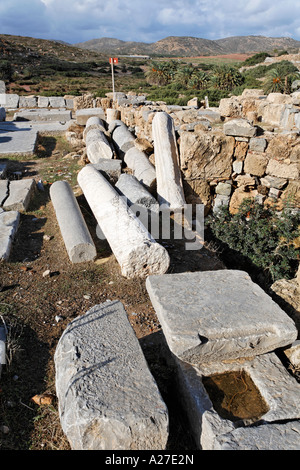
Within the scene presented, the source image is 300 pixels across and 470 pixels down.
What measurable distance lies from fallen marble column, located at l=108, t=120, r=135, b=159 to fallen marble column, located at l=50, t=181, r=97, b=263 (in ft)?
9.50

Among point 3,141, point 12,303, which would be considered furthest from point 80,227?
point 3,141

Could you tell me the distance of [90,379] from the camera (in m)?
2.37

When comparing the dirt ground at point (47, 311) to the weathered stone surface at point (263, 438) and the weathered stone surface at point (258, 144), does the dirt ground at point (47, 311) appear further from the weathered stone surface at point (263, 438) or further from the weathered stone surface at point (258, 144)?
the weathered stone surface at point (258, 144)

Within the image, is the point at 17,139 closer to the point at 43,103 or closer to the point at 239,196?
the point at 239,196

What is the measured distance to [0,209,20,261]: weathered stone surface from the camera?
495cm

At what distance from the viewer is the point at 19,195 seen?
6832 mm

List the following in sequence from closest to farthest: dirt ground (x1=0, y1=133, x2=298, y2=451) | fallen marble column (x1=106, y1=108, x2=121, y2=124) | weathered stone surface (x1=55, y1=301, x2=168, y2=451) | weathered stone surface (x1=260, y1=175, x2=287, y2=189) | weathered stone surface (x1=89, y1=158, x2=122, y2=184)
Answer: weathered stone surface (x1=55, y1=301, x2=168, y2=451)
dirt ground (x1=0, y1=133, x2=298, y2=451)
weathered stone surface (x1=260, y1=175, x2=287, y2=189)
weathered stone surface (x1=89, y1=158, x2=122, y2=184)
fallen marble column (x1=106, y1=108, x2=121, y2=124)

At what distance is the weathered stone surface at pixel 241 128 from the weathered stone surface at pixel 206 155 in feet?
0.49

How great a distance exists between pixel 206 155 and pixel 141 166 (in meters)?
1.65

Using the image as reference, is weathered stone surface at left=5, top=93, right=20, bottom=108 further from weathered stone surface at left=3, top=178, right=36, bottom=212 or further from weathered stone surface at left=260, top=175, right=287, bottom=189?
weathered stone surface at left=260, top=175, right=287, bottom=189

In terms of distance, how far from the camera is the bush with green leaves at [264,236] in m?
5.54

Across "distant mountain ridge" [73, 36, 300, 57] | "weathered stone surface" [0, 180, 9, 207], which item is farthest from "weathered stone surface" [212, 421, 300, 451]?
"distant mountain ridge" [73, 36, 300, 57]
